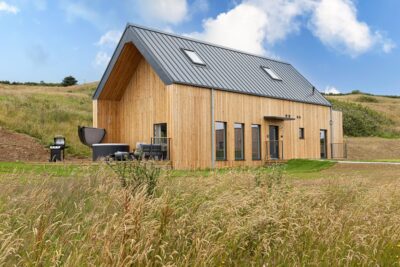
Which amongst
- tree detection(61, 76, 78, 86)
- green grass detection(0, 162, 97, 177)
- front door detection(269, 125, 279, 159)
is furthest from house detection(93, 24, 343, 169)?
tree detection(61, 76, 78, 86)

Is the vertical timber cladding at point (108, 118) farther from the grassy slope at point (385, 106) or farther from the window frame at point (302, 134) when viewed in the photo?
the grassy slope at point (385, 106)

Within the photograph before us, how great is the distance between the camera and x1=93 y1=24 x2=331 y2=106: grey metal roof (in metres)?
15.8

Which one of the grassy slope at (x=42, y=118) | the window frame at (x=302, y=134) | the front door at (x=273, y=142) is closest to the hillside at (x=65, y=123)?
the grassy slope at (x=42, y=118)

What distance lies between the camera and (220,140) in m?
16.7

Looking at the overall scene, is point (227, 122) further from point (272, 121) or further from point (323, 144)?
point (323, 144)

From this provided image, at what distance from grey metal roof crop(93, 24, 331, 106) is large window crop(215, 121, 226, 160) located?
142cm

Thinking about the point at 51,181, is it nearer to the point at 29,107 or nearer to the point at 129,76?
the point at 129,76

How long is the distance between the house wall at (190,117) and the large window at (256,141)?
0.17 m

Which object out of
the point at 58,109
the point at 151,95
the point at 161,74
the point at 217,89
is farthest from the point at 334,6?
the point at 58,109

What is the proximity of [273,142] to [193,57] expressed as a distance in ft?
17.1

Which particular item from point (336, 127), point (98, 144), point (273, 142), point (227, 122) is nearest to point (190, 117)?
point (227, 122)

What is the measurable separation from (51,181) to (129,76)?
41.5 feet

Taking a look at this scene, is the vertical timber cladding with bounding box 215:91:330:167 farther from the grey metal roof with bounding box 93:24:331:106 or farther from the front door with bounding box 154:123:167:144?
the front door with bounding box 154:123:167:144

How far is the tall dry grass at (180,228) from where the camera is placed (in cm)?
328
